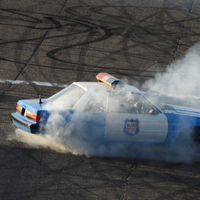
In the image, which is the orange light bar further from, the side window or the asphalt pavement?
the asphalt pavement

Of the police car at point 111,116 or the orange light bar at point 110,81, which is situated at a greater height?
the orange light bar at point 110,81

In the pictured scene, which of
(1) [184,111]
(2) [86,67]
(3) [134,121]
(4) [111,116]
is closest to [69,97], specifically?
(4) [111,116]

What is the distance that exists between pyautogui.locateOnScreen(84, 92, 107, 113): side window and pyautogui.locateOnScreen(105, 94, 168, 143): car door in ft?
0.46

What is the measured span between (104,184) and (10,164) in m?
1.73

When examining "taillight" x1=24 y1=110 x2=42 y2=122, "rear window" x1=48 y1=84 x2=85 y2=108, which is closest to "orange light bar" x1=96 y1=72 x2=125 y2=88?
"rear window" x1=48 y1=84 x2=85 y2=108

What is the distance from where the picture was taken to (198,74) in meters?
10.6

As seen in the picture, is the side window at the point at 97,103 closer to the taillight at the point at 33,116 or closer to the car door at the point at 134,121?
the car door at the point at 134,121

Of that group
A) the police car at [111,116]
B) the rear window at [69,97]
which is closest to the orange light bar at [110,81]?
the police car at [111,116]

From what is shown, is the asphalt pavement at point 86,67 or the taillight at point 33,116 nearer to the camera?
the asphalt pavement at point 86,67

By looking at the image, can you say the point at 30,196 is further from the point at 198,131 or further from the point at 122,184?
the point at 198,131

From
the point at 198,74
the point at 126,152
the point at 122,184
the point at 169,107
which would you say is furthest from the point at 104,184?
the point at 198,74

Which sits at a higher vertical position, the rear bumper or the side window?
the side window

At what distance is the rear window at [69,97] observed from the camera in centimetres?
618

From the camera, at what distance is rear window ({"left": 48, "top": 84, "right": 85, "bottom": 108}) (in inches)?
243
